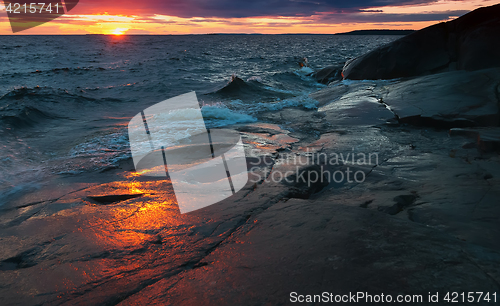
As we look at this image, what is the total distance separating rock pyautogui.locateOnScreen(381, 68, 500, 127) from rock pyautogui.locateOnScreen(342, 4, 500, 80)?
6.65 ft

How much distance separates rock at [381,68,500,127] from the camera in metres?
5.11

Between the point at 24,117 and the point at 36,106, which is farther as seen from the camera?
the point at 36,106

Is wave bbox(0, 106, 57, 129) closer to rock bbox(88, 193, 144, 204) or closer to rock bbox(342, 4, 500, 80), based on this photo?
rock bbox(88, 193, 144, 204)

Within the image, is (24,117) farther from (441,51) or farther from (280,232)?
(441,51)

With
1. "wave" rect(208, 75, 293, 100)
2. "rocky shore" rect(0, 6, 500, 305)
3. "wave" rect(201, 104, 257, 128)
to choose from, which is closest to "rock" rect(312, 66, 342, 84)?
"wave" rect(208, 75, 293, 100)

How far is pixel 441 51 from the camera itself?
371 inches

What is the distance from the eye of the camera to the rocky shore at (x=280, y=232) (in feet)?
5.41

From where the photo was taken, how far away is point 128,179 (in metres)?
3.82

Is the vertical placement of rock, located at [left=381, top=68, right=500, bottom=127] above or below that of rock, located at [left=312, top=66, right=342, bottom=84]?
below

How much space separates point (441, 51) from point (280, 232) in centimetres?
1026

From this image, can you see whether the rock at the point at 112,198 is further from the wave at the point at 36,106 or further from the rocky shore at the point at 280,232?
the wave at the point at 36,106

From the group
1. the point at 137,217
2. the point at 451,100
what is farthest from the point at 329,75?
the point at 137,217

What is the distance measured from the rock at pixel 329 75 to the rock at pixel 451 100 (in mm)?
7087

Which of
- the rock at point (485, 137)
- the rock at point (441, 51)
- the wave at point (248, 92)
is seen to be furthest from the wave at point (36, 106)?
the rock at point (441, 51)
